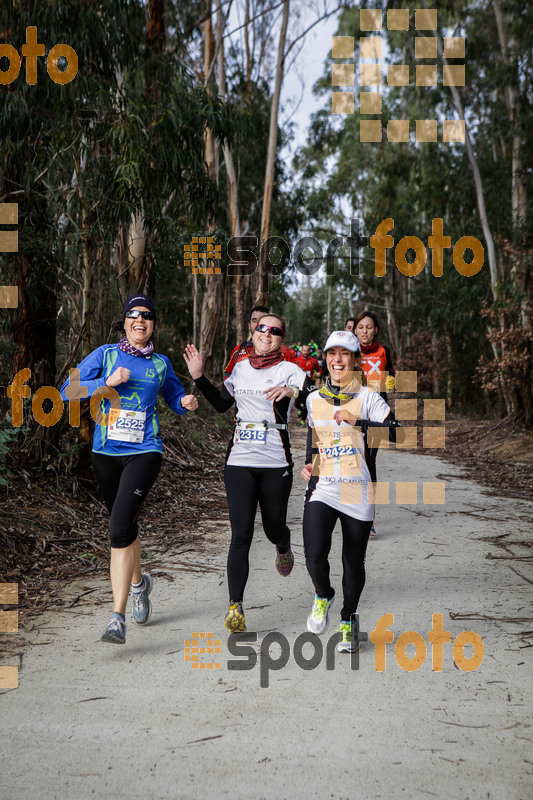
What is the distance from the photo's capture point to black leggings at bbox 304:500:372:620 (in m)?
4.29

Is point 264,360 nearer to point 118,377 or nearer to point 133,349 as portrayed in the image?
point 133,349

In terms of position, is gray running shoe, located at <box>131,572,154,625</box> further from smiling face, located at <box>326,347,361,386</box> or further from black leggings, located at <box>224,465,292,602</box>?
smiling face, located at <box>326,347,361,386</box>

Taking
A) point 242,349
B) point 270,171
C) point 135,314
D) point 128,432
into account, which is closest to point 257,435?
point 128,432

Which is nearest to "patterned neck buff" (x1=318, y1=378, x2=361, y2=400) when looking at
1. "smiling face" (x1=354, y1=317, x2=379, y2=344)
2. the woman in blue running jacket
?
the woman in blue running jacket

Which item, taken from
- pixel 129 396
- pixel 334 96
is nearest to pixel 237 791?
pixel 129 396

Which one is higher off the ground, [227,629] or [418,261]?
Result: [418,261]

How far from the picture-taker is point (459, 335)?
25.5 meters

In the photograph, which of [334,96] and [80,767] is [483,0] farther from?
[80,767]

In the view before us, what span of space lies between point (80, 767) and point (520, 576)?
3.76 metres

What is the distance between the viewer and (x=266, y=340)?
4.88 meters

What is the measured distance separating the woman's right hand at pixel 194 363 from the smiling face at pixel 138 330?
29 centimetres

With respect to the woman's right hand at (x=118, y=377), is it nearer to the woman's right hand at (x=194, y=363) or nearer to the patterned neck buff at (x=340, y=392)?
the woman's right hand at (x=194, y=363)

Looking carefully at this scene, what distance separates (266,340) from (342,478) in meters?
1.05

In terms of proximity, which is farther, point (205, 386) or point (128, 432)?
point (205, 386)
